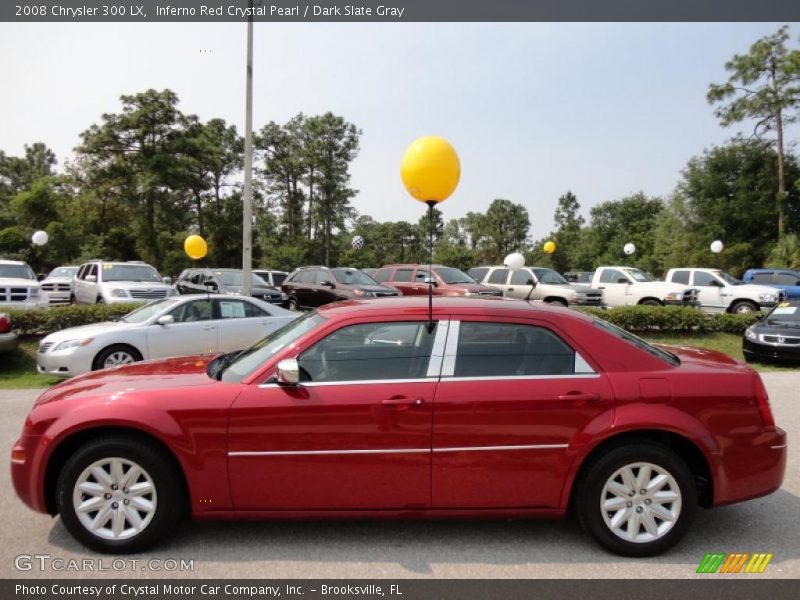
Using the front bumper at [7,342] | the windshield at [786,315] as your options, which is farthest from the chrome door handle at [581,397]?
the front bumper at [7,342]

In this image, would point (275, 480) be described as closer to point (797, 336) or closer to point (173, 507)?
point (173, 507)

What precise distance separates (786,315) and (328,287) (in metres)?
12.5

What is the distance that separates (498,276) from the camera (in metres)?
20.5

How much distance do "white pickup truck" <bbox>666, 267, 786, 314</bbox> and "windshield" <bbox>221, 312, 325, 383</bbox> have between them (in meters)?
18.0

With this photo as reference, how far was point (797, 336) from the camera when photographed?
10836mm

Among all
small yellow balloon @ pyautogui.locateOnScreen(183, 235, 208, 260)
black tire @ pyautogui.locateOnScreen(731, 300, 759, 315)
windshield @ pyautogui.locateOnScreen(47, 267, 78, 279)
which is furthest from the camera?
windshield @ pyautogui.locateOnScreen(47, 267, 78, 279)

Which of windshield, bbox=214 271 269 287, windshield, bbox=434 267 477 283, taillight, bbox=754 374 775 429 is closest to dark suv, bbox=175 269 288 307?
windshield, bbox=214 271 269 287

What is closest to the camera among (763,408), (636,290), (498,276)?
(763,408)

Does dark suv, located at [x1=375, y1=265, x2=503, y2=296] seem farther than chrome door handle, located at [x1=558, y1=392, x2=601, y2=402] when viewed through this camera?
Yes

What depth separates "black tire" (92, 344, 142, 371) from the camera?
8.63 meters

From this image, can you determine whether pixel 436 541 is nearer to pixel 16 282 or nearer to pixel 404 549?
pixel 404 549

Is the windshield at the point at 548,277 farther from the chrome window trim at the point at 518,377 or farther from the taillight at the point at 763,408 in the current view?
the chrome window trim at the point at 518,377

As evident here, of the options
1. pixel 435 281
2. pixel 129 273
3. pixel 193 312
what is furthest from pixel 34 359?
pixel 435 281

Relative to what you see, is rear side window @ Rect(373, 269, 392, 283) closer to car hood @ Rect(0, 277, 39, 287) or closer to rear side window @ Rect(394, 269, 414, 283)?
rear side window @ Rect(394, 269, 414, 283)
